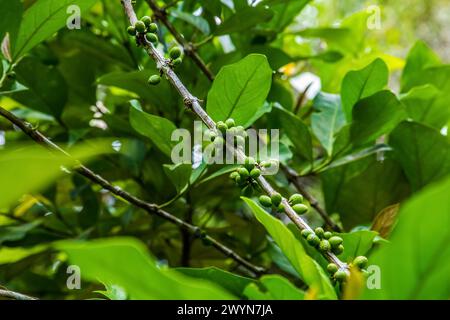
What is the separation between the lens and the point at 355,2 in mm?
3432

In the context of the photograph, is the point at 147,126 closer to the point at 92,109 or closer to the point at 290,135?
the point at 290,135

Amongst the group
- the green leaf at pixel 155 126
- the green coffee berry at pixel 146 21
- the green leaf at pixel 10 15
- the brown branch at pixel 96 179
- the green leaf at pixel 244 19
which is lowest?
the brown branch at pixel 96 179

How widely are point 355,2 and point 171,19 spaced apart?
2.59 meters

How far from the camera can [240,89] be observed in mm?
691

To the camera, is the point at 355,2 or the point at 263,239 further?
the point at 355,2

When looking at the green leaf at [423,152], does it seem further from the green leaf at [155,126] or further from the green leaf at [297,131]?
the green leaf at [155,126]

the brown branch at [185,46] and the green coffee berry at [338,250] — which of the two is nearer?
the green coffee berry at [338,250]

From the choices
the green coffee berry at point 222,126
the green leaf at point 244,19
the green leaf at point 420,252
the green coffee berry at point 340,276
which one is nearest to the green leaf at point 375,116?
the green leaf at point 244,19

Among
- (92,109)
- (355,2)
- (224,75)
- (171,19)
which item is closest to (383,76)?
(224,75)

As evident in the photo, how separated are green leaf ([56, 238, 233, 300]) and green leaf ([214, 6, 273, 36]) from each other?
0.61 meters

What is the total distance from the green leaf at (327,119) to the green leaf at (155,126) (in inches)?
11.8

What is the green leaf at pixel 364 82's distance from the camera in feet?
2.80

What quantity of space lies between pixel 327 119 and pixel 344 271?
0.51m

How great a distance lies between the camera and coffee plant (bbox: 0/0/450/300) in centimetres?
69
